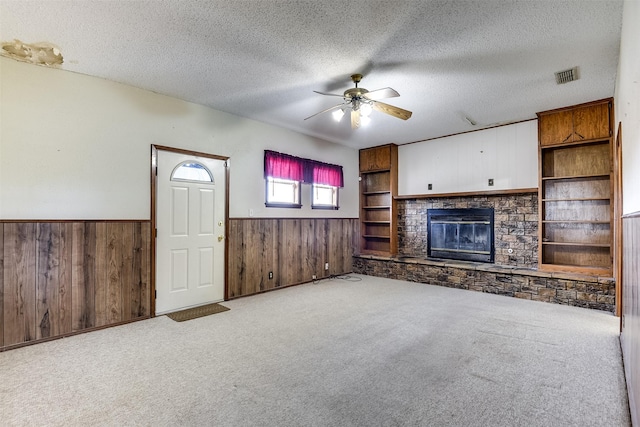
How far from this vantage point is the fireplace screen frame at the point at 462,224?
5.39 meters

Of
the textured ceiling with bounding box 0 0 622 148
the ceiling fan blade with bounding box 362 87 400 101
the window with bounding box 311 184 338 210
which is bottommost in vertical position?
the window with bounding box 311 184 338 210

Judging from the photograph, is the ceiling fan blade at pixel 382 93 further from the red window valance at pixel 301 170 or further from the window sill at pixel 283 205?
the window sill at pixel 283 205

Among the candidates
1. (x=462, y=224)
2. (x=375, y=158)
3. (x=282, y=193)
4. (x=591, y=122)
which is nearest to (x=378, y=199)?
(x=375, y=158)

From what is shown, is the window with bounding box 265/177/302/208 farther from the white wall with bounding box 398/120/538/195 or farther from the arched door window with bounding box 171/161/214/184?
the white wall with bounding box 398/120/538/195

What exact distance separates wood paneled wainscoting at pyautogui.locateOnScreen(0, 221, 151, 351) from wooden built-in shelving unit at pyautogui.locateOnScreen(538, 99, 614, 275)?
5.60 metres

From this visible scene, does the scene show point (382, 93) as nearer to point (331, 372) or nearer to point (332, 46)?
point (332, 46)

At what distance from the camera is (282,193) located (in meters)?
5.48

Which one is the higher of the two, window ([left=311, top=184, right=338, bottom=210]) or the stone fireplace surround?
window ([left=311, top=184, right=338, bottom=210])

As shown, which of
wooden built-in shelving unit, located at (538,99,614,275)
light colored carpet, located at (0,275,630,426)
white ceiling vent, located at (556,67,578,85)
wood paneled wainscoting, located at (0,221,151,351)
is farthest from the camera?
wooden built-in shelving unit, located at (538,99,614,275)

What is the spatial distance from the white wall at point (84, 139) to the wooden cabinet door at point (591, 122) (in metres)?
4.96

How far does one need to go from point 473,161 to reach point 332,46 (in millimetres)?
3867

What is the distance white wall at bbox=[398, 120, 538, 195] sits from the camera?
500 centimetres

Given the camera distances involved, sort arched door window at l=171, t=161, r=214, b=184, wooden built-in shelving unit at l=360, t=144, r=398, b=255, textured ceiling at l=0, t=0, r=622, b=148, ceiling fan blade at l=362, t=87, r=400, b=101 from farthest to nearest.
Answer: wooden built-in shelving unit at l=360, t=144, r=398, b=255 → arched door window at l=171, t=161, r=214, b=184 → ceiling fan blade at l=362, t=87, r=400, b=101 → textured ceiling at l=0, t=0, r=622, b=148

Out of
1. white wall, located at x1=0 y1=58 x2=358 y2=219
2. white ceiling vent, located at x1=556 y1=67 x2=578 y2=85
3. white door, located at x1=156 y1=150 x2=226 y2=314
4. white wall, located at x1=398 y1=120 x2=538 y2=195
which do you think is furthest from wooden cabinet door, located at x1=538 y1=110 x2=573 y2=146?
white door, located at x1=156 y1=150 x2=226 y2=314
